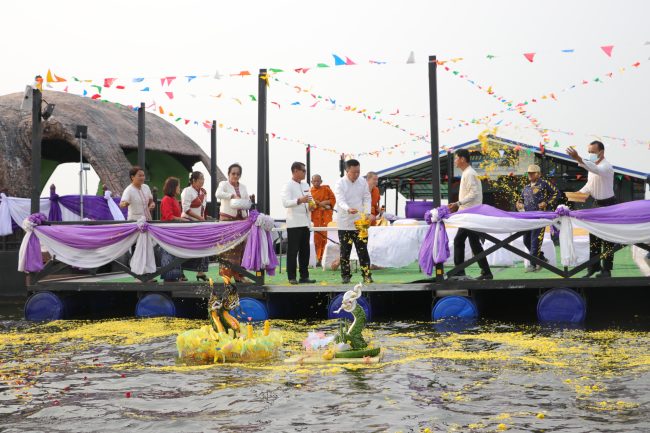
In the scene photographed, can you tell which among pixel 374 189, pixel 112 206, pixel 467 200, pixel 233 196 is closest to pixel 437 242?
pixel 467 200

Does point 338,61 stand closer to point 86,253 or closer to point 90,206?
point 86,253

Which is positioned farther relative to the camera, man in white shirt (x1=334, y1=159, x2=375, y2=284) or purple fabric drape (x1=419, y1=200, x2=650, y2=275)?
man in white shirt (x1=334, y1=159, x2=375, y2=284)

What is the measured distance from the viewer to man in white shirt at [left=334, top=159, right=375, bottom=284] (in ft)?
37.5

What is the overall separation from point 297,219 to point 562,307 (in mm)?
3694

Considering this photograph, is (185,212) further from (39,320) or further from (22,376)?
(22,376)

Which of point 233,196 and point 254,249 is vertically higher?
A: point 233,196

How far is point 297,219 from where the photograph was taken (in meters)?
11.5

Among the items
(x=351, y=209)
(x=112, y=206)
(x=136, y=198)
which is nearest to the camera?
(x=351, y=209)

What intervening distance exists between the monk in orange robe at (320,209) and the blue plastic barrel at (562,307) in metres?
4.36

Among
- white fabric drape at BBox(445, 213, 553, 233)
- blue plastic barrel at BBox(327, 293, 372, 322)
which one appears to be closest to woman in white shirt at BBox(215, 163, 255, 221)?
blue plastic barrel at BBox(327, 293, 372, 322)

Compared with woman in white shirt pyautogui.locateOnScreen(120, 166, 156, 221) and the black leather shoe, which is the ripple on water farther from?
woman in white shirt pyautogui.locateOnScreen(120, 166, 156, 221)

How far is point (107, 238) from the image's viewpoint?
12211mm

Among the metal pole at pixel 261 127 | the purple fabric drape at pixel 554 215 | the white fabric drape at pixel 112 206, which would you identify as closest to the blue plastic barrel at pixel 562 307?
the purple fabric drape at pixel 554 215

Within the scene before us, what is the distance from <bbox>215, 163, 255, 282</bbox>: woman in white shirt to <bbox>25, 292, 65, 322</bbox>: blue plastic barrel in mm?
2610
